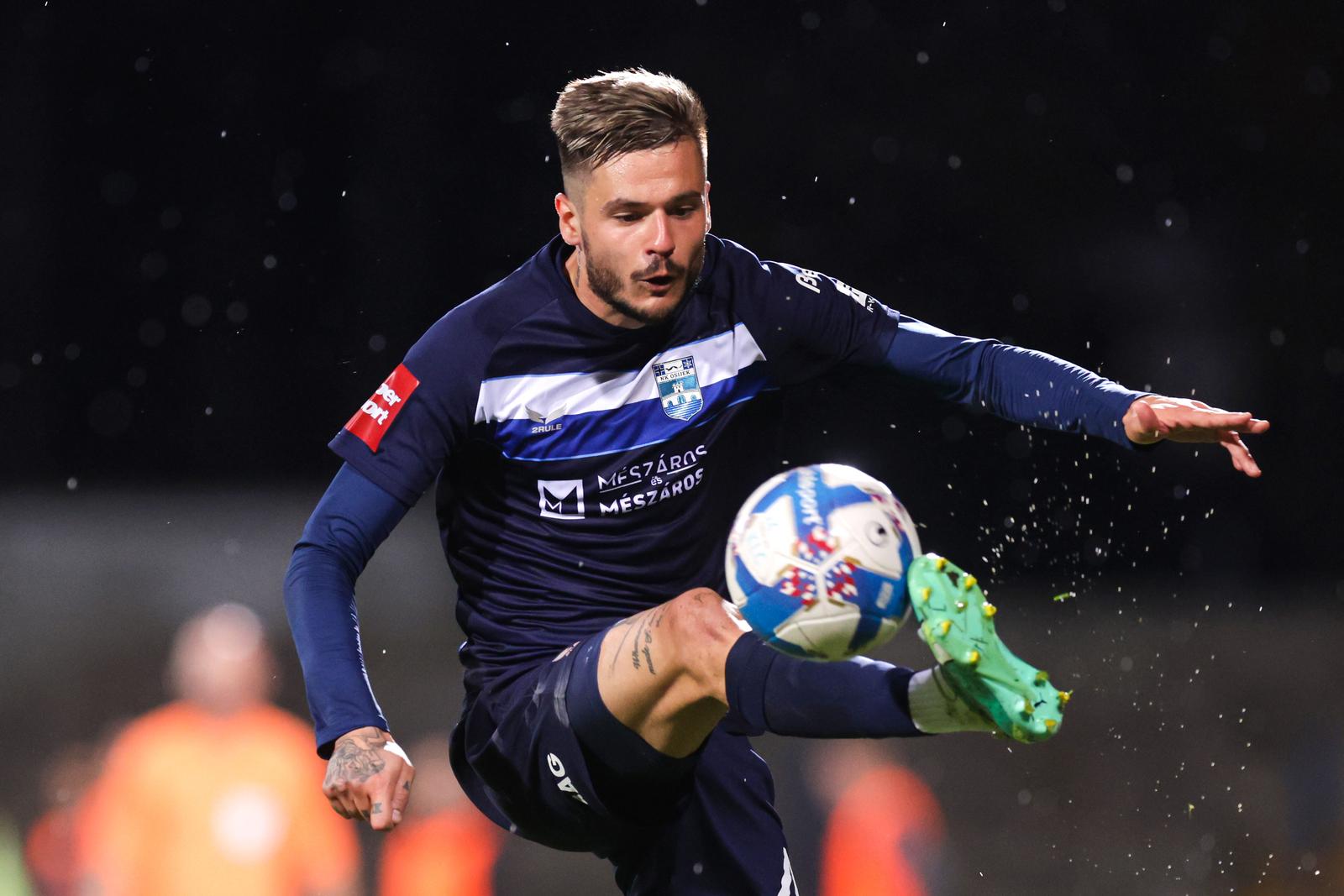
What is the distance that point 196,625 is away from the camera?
519cm

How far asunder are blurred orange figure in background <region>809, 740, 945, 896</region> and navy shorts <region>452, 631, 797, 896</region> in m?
1.45

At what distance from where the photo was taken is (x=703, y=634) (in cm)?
257

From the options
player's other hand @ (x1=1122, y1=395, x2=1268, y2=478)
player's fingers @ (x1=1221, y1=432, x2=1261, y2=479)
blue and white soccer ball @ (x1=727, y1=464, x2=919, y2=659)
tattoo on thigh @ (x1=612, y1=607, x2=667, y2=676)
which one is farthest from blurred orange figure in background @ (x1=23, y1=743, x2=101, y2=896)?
player's fingers @ (x1=1221, y1=432, x2=1261, y2=479)

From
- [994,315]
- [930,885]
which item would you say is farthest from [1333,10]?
[930,885]

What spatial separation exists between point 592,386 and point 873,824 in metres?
2.18

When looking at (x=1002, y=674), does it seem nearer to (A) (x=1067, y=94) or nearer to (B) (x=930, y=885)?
(B) (x=930, y=885)

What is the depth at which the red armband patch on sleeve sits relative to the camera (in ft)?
9.21

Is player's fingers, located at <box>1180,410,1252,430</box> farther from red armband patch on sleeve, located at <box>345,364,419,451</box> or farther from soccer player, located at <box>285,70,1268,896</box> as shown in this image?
red armband patch on sleeve, located at <box>345,364,419,451</box>

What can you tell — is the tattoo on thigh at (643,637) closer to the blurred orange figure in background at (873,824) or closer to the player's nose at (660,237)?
the player's nose at (660,237)

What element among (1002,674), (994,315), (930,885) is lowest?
(930,885)

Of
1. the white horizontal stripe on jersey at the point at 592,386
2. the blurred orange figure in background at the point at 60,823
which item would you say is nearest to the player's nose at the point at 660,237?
the white horizontal stripe on jersey at the point at 592,386

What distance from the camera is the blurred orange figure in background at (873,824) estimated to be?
14.6 ft

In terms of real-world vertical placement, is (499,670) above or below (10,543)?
above

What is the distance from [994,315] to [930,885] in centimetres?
206
